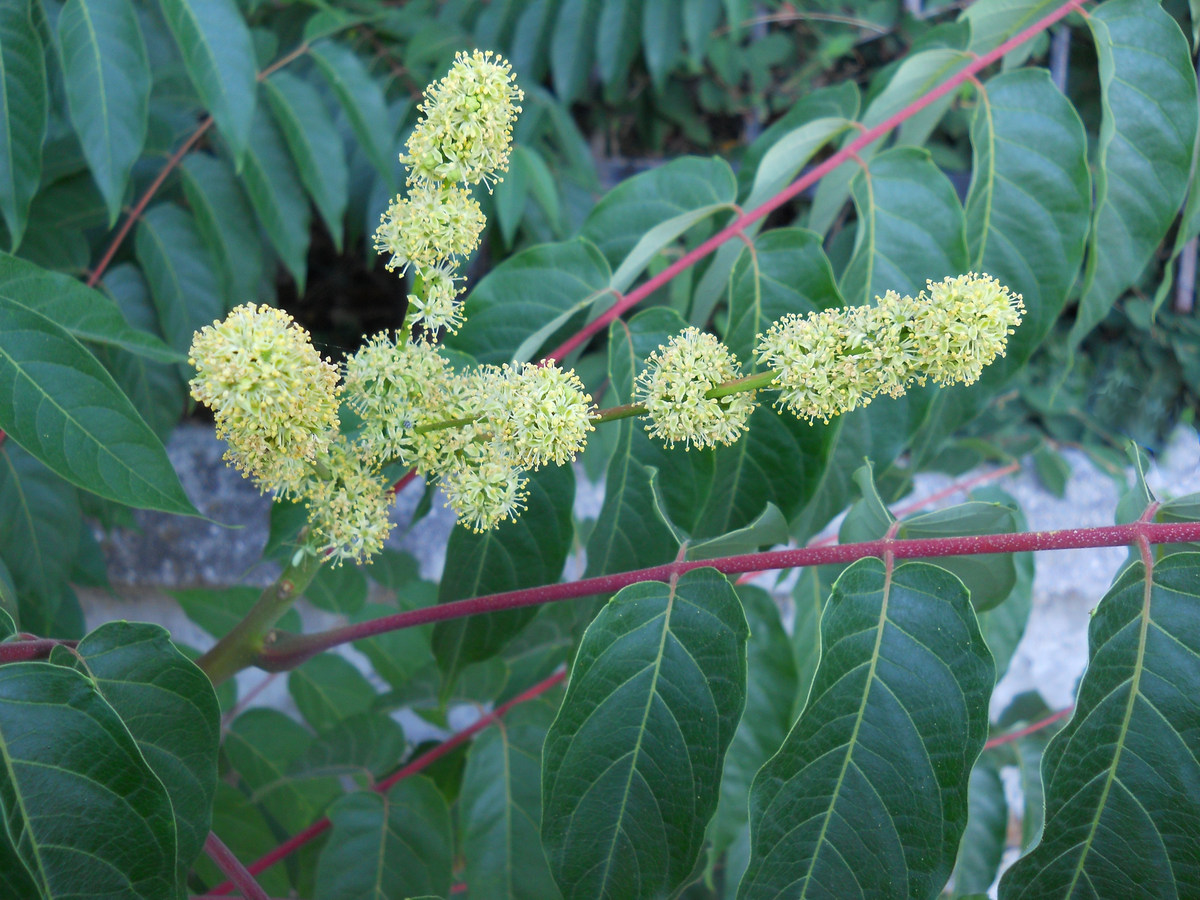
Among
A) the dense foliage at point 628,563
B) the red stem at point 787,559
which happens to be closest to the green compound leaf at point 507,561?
the dense foliage at point 628,563

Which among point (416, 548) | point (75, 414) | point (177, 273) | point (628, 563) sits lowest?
point (628, 563)

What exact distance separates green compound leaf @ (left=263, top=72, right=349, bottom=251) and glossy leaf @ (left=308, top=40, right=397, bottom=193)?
0.14 ft

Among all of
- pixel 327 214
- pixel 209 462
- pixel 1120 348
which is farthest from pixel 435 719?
pixel 1120 348

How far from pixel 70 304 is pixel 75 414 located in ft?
0.58

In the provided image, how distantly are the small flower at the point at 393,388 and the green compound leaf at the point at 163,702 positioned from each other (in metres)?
0.22

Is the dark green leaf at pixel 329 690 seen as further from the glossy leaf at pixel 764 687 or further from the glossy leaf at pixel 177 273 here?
the glossy leaf at pixel 764 687

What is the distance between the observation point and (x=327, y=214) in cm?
133

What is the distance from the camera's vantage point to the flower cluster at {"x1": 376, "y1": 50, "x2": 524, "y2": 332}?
0.61m

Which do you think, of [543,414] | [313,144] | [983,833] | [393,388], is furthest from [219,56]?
[983,833]

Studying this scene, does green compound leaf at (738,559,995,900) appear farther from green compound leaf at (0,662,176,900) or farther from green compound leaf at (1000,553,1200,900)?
green compound leaf at (0,662,176,900)

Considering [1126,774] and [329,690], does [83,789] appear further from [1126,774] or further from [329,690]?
[329,690]

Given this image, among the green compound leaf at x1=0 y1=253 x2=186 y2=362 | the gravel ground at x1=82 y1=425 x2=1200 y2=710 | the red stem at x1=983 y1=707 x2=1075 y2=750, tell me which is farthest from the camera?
the gravel ground at x1=82 y1=425 x2=1200 y2=710

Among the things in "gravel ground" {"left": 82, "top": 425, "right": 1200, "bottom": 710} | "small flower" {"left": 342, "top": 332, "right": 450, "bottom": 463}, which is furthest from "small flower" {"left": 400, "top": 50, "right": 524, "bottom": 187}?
"gravel ground" {"left": 82, "top": 425, "right": 1200, "bottom": 710}

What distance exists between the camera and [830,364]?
2.05 feet
